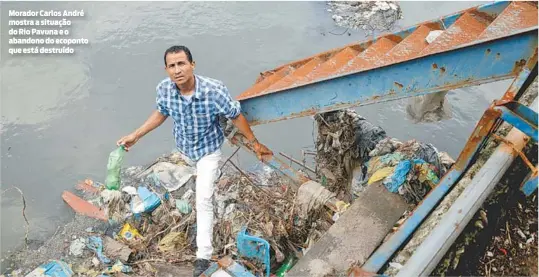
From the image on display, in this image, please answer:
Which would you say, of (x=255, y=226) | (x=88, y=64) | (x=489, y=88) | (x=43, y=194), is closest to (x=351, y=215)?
(x=255, y=226)

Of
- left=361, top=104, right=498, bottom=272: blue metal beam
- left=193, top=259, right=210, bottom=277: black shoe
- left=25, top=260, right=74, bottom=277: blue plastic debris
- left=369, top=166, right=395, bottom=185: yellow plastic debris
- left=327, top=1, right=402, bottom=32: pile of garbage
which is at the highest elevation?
left=327, top=1, right=402, bottom=32: pile of garbage

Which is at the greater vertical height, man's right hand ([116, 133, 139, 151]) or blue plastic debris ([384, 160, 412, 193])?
blue plastic debris ([384, 160, 412, 193])

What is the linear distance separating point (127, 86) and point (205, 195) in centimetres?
352

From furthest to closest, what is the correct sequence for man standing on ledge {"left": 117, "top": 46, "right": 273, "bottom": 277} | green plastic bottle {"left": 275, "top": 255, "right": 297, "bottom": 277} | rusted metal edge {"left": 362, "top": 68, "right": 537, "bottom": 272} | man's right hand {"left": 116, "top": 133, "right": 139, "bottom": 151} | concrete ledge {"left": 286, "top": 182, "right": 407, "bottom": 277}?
green plastic bottle {"left": 275, "top": 255, "right": 297, "bottom": 277}, man's right hand {"left": 116, "top": 133, "right": 139, "bottom": 151}, man standing on ledge {"left": 117, "top": 46, "right": 273, "bottom": 277}, concrete ledge {"left": 286, "top": 182, "right": 407, "bottom": 277}, rusted metal edge {"left": 362, "top": 68, "right": 537, "bottom": 272}

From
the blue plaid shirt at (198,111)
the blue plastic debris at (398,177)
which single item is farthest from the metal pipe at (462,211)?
the blue plaid shirt at (198,111)

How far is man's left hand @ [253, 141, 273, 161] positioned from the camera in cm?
371

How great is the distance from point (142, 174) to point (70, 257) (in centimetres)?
134

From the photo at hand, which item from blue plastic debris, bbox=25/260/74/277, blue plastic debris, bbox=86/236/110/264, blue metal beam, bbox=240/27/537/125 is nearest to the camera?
blue metal beam, bbox=240/27/537/125

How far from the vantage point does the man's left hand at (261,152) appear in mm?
3706

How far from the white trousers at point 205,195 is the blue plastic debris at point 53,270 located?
1.28 meters

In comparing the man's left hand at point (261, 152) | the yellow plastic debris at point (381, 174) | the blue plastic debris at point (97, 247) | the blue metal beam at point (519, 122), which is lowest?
the blue plastic debris at point (97, 247)

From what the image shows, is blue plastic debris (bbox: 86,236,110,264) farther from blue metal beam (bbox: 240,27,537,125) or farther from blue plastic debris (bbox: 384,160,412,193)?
blue plastic debris (bbox: 384,160,412,193)

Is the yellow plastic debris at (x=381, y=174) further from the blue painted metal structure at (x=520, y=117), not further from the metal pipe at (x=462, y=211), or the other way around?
the blue painted metal structure at (x=520, y=117)

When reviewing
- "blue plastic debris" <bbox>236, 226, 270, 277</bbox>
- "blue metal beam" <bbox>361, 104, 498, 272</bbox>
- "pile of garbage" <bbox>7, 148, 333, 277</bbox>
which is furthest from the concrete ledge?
"blue plastic debris" <bbox>236, 226, 270, 277</bbox>
